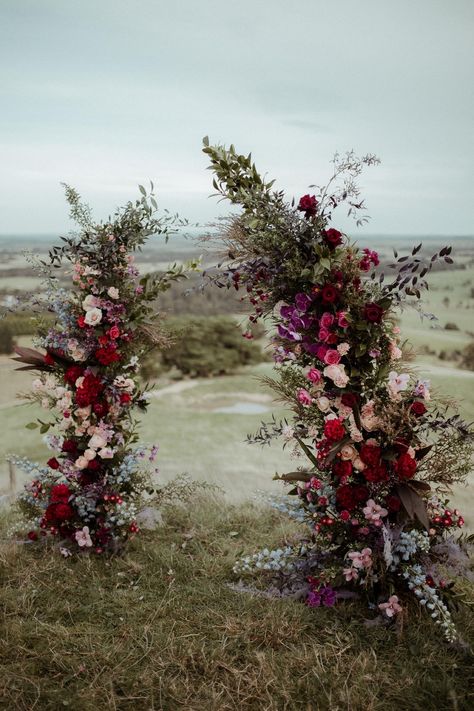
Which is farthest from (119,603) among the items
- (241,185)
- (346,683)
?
(241,185)

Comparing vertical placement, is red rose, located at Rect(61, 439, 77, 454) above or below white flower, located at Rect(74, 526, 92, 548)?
above

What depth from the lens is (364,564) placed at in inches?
143

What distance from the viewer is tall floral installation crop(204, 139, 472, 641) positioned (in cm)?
358

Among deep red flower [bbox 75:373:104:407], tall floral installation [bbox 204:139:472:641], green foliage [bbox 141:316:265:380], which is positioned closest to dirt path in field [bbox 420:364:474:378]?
green foliage [bbox 141:316:265:380]

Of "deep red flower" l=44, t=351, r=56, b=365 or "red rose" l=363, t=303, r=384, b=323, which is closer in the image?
"red rose" l=363, t=303, r=384, b=323

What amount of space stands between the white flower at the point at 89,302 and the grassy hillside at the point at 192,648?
76.7 inches

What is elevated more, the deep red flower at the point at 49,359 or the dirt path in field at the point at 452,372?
the deep red flower at the point at 49,359

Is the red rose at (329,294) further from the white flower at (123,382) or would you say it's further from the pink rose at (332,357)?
the white flower at (123,382)

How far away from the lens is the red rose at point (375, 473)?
141 inches

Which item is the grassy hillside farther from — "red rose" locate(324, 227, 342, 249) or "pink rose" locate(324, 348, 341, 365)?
"red rose" locate(324, 227, 342, 249)

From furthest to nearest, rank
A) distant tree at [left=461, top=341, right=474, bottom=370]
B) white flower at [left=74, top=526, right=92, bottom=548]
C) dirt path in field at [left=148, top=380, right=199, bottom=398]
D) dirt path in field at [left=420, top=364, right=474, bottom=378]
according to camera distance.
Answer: dirt path in field at [left=148, top=380, right=199, bottom=398]
distant tree at [left=461, top=341, right=474, bottom=370]
dirt path in field at [left=420, top=364, right=474, bottom=378]
white flower at [left=74, top=526, right=92, bottom=548]

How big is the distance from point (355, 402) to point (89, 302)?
6.87 ft

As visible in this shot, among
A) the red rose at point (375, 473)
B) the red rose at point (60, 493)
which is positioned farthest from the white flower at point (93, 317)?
the red rose at point (375, 473)

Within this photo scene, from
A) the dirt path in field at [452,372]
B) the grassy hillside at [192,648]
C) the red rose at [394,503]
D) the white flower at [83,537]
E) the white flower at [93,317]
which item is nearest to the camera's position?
the grassy hillside at [192,648]
